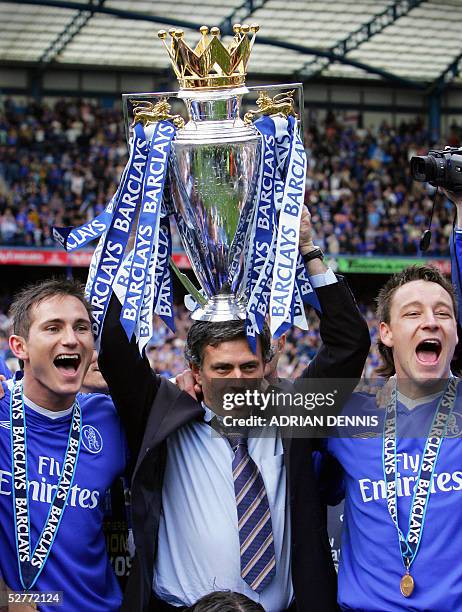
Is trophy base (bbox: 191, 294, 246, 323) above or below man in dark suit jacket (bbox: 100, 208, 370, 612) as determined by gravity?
above

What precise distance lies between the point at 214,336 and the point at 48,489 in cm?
68

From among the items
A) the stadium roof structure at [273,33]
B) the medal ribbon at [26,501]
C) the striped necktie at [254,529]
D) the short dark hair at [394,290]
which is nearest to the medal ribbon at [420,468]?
the short dark hair at [394,290]

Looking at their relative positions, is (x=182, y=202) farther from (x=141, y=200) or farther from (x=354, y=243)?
(x=354, y=243)

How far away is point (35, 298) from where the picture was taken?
3.55m

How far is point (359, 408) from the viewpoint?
3.48 m

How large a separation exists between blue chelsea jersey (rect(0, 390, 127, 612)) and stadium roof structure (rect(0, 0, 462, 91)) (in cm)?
1725

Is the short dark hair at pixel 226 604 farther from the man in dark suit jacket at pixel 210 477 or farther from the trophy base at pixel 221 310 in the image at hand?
the trophy base at pixel 221 310

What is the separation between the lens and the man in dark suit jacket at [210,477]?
3.33 metres

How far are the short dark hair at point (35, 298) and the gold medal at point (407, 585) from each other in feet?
4.12

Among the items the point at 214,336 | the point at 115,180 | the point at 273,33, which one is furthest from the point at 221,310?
the point at 273,33

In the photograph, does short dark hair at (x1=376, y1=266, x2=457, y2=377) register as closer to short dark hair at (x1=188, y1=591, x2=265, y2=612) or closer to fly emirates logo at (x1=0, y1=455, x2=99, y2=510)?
fly emirates logo at (x1=0, y1=455, x2=99, y2=510)

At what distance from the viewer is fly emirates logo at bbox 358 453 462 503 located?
3.21m

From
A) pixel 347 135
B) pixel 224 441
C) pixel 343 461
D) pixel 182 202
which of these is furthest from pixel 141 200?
pixel 347 135

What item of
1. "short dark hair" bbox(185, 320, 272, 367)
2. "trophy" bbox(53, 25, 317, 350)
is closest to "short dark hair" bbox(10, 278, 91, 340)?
"trophy" bbox(53, 25, 317, 350)
